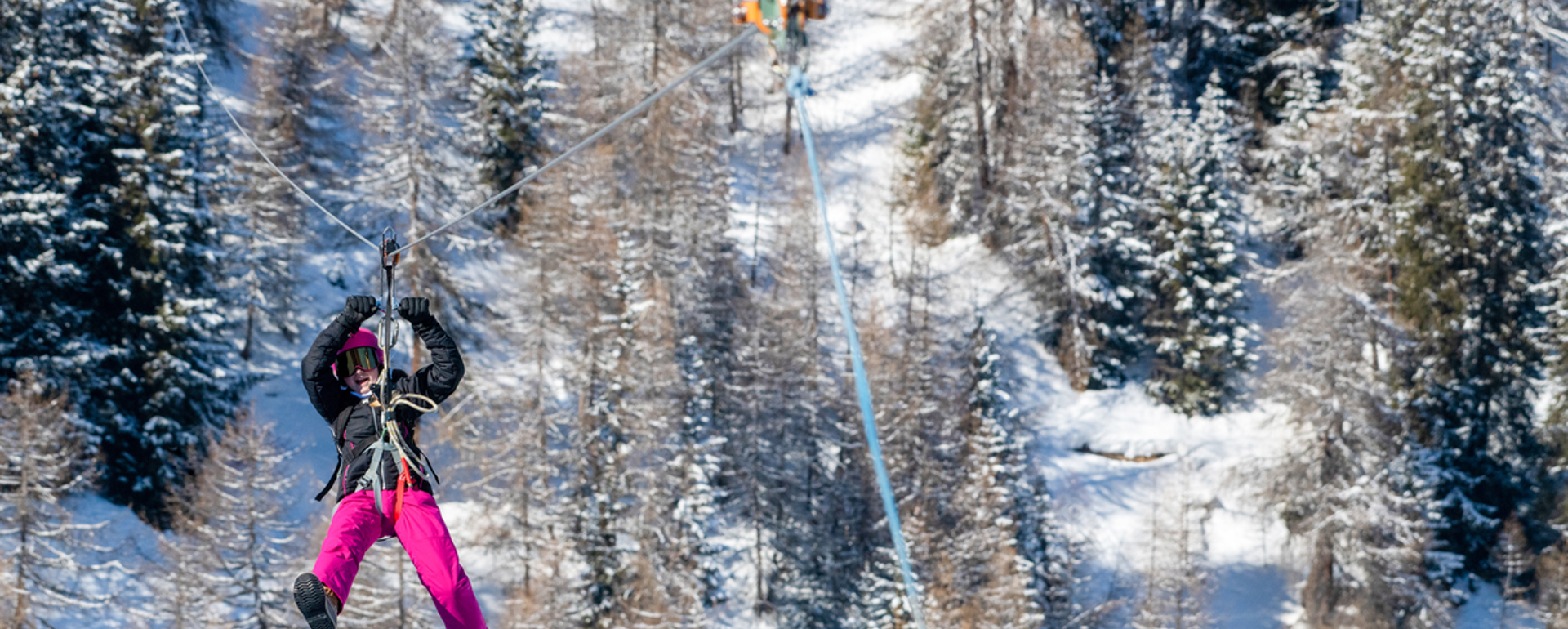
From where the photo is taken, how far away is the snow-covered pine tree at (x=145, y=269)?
2594 centimetres

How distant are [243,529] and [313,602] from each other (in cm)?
2083

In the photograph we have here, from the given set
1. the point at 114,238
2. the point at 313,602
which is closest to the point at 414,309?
the point at 313,602

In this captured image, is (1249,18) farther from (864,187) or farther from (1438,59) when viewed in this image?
(864,187)

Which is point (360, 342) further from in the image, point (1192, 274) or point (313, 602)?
point (1192, 274)

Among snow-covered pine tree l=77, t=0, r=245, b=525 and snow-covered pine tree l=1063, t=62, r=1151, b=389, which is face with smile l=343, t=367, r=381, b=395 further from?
snow-covered pine tree l=1063, t=62, r=1151, b=389

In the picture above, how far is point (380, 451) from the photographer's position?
6.56m

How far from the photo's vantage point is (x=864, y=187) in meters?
41.2

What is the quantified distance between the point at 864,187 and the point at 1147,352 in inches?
437

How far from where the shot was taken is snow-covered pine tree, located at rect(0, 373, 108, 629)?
22875mm

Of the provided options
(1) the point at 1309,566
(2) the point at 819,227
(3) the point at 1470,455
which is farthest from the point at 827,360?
(3) the point at 1470,455

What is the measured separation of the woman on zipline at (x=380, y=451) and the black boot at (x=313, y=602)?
288mm

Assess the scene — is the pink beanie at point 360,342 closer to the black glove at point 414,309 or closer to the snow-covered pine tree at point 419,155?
the black glove at point 414,309

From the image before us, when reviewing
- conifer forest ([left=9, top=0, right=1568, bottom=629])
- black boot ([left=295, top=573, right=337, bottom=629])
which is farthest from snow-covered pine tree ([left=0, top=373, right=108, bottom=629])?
black boot ([left=295, top=573, right=337, bottom=629])

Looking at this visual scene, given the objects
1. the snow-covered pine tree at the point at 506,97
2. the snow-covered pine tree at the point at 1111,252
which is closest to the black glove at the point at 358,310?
the snow-covered pine tree at the point at 1111,252
